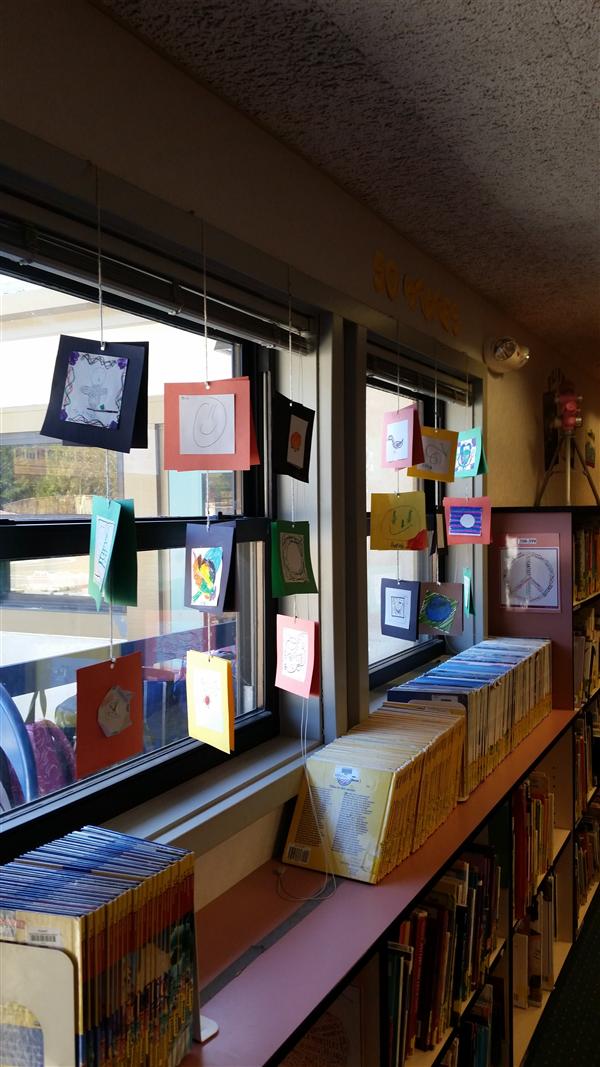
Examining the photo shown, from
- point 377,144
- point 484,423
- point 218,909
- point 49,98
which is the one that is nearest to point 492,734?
point 218,909

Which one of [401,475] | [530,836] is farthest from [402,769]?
[401,475]

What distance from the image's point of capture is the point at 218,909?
5.44 feet

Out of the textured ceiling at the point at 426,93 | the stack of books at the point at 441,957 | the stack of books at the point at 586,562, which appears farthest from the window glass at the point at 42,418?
the stack of books at the point at 586,562

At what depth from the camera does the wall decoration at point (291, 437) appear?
73.4 inches

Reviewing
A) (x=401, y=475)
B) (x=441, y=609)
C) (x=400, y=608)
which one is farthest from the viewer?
(x=401, y=475)

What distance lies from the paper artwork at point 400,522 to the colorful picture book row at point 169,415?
0.46 metres

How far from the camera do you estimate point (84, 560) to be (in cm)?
159

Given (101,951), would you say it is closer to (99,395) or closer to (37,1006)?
(37,1006)

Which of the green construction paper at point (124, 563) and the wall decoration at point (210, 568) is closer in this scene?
the green construction paper at point (124, 563)

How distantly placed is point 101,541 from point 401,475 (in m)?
1.88

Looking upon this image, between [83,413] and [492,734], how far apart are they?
1.70m

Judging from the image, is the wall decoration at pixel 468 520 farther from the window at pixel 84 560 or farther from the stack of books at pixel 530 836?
the window at pixel 84 560

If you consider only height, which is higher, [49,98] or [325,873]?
[49,98]

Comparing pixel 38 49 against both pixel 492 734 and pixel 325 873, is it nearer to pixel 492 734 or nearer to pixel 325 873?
pixel 325 873
